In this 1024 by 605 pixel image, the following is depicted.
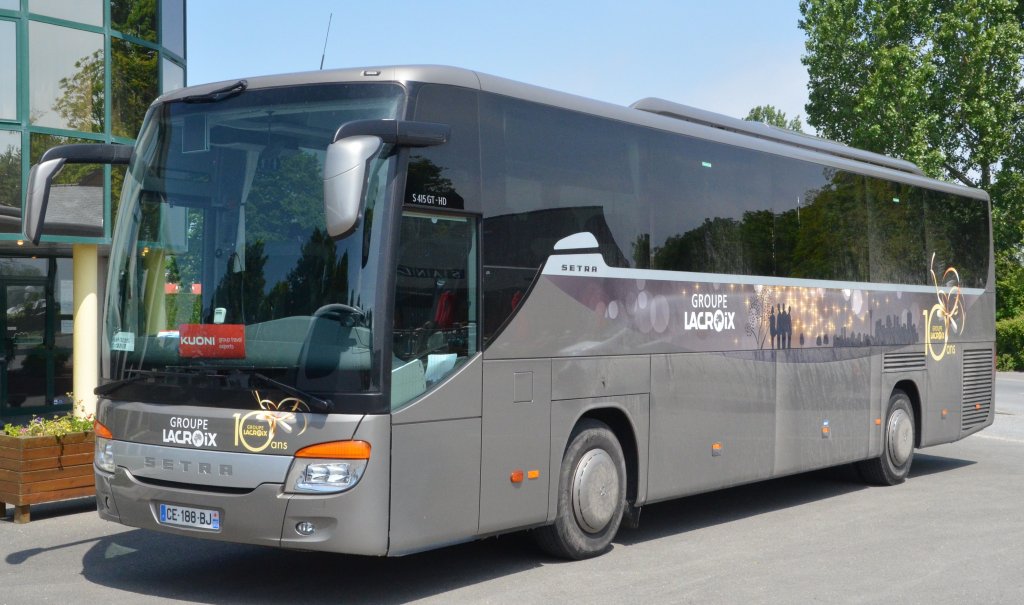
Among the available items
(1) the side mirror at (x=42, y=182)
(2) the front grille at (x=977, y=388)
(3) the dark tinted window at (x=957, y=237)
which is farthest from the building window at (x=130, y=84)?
(2) the front grille at (x=977, y=388)

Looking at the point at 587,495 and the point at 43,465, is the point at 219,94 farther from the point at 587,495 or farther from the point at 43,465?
the point at 43,465

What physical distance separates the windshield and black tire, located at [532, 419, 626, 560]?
7.61 ft

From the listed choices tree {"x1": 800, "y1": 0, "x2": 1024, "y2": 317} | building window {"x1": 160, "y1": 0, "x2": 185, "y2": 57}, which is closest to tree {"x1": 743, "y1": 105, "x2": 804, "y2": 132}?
tree {"x1": 800, "y1": 0, "x2": 1024, "y2": 317}

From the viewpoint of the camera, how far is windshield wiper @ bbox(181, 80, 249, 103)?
764 centimetres

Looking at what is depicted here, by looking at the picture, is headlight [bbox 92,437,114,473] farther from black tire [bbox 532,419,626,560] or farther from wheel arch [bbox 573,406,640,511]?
wheel arch [bbox 573,406,640,511]

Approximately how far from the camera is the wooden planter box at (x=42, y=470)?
399 inches

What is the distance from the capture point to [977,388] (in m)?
15.6

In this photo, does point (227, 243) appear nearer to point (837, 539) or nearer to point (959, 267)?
point (837, 539)

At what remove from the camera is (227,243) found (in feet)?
24.1

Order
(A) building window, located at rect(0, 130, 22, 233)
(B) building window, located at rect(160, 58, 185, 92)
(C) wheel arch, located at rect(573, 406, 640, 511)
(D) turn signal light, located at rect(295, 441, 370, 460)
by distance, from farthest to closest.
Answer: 1. (B) building window, located at rect(160, 58, 185, 92)
2. (A) building window, located at rect(0, 130, 22, 233)
3. (C) wheel arch, located at rect(573, 406, 640, 511)
4. (D) turn signal light, located at rect(295, 441, 370, 460)

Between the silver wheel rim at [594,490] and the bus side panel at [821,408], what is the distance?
283 cm

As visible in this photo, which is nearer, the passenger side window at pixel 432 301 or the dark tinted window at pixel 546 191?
the passenger side window at pixel 432 301

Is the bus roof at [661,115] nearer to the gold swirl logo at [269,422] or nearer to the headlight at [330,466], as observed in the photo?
the gold swirl logo at [269,422]

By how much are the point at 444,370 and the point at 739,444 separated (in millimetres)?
4149
